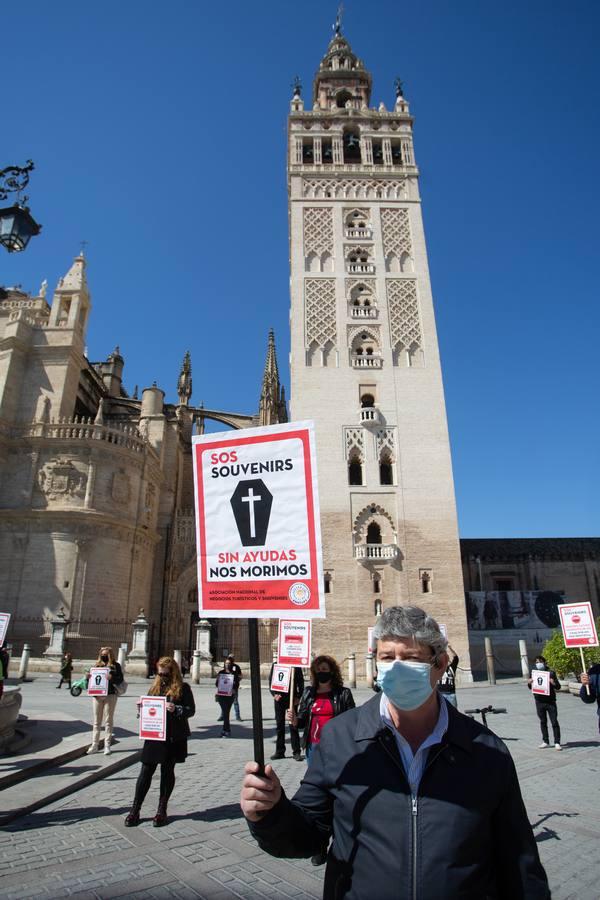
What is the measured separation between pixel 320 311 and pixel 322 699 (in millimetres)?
24391

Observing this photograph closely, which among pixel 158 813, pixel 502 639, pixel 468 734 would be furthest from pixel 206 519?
pixel 502 639

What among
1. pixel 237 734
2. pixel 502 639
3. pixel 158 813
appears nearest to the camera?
pixel 158 813

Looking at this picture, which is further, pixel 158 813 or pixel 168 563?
pixel 168 563

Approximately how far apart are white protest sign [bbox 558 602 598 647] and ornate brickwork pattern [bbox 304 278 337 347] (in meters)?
19.0

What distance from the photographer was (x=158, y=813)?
4941 mm

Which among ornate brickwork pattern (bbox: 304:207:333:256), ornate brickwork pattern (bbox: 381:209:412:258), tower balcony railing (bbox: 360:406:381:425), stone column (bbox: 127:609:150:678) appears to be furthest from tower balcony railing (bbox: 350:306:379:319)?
stone column (bbox: 127:609:150:678)

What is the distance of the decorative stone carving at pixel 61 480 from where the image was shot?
23828 mm

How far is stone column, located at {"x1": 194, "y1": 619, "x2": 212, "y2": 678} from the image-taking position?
19.4 metres

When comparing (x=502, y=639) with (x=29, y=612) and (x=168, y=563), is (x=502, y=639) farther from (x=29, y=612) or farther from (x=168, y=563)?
(x=29, y=612)

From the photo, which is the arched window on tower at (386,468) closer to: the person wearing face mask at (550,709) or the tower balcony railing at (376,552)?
the tower balcony railing at (376,552)

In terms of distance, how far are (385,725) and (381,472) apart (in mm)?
23587

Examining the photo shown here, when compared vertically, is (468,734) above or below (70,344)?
below

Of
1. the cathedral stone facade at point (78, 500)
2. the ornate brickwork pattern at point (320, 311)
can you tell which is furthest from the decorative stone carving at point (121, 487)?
the ornate brickwork pattern at point (320, 311)

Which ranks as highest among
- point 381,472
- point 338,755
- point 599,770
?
point 381,472
